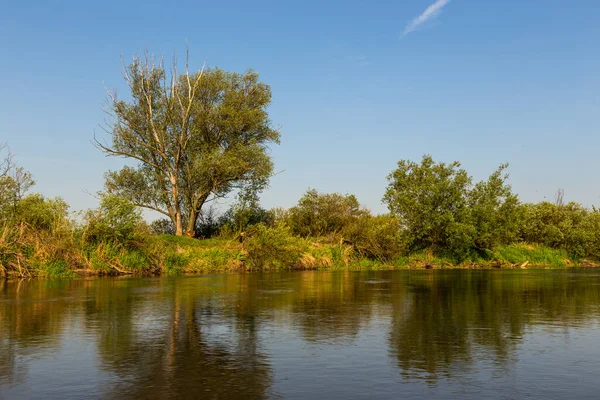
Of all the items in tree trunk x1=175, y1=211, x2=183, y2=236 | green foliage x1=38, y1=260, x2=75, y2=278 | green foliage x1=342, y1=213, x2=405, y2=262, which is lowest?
green foliage x1=38, y1=260, x2=75, y2=278

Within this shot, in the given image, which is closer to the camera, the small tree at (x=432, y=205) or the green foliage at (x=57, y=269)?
the green foliage at (x=57, y=269)

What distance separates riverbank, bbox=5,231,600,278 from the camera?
36.9 m

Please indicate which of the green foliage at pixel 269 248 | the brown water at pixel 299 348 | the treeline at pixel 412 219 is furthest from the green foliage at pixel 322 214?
the brown water at pixel 299 348

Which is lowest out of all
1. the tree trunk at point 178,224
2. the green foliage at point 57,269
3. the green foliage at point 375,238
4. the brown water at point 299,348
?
the brown water at point 299,348

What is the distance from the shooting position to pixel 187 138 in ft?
175

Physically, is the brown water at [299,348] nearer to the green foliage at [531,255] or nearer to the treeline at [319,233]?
the treeline at [319,233]

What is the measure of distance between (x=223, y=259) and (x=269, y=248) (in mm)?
3990

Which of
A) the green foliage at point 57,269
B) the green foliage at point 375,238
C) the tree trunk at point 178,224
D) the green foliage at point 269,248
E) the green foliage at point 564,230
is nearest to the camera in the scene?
the green foliage at point 57,269

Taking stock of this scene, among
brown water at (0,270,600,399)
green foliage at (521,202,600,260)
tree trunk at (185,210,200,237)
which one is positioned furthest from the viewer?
green foliage at (521,202,600,260)

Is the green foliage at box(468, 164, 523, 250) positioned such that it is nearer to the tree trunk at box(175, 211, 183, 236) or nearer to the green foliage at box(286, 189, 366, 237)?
the green foliage at box(286, 189, 366, 237)

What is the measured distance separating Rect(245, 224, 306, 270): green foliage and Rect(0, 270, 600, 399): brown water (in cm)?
2346

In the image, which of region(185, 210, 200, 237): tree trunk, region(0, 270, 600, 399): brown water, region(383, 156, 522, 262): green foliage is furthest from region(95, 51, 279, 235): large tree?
region(0, 270, 600, 399): brown water

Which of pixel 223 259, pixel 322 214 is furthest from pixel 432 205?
pixel 223 259

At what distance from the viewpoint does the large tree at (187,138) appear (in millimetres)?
53969
